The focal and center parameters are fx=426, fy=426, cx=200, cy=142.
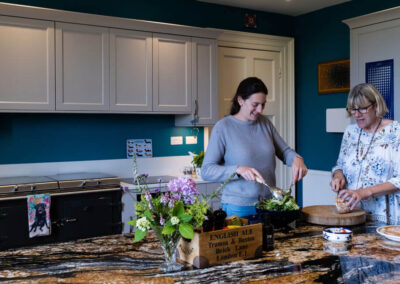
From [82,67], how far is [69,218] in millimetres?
1353

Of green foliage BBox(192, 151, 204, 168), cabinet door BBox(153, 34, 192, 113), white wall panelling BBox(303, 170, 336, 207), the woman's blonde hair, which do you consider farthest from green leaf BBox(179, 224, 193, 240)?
white wall panelling BBox(303, 170, 336, 207)

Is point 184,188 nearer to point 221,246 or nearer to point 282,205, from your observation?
point 221,246

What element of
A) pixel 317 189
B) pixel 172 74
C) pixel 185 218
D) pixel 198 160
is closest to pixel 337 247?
pixel 185 218

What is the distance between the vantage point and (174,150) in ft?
15.9

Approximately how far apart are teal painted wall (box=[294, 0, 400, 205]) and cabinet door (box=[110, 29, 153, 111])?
7.26 feet

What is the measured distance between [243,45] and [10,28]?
104 inches

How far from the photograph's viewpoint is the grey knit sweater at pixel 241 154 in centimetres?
255

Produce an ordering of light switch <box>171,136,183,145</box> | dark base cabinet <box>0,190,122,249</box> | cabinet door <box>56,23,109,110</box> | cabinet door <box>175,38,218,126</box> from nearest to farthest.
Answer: dark base cabinet <box>0,190,122,249</box>
cabinet door <box>56,23,109,110</box>
cabinet door <box>175,38,218,126</box>
light switch <box>171,136,183,145</box>

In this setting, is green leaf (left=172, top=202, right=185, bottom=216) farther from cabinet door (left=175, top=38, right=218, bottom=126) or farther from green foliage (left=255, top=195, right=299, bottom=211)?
cabinet door (left=175, top=38, right=218, bottom=126)

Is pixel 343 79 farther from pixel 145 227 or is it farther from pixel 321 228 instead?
pixel 145 227

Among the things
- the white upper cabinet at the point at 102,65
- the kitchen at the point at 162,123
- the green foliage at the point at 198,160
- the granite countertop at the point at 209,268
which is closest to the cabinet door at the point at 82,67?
the white upper cabinet at the point at 102,65

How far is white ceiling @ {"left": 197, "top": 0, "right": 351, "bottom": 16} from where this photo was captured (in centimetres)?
491

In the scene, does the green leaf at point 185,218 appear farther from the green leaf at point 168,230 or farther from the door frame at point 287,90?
the door frame at point 287,90

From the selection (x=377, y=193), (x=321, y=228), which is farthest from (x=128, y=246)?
→ (x=377, y=193)
